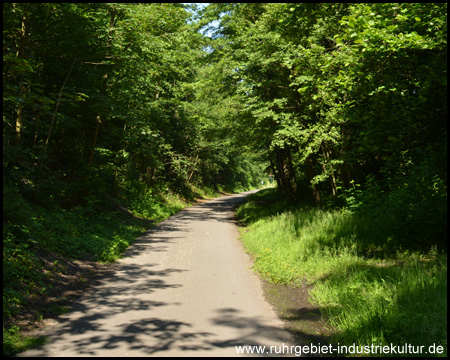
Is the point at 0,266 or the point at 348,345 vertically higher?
the point at 0,266

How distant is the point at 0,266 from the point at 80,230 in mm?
4459

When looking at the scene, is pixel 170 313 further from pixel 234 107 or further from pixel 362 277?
pixel 234 107

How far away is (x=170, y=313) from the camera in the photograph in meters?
5.17

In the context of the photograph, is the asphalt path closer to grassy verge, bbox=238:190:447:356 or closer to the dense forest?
grassy verge, bbox=238:190:447:356

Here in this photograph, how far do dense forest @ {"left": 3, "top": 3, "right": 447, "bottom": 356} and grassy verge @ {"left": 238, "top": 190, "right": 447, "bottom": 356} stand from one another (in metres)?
0.93

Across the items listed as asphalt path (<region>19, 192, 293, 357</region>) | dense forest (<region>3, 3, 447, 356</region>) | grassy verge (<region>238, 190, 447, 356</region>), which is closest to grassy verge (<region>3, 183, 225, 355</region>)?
dense forest (<region>3, 3, 447, 356</region>)

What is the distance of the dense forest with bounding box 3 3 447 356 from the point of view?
5.98m

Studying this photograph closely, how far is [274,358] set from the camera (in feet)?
12.5

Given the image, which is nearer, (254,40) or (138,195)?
(254,40)

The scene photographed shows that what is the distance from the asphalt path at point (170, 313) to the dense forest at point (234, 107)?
1201mm

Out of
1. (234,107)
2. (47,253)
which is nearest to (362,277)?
(47,253)

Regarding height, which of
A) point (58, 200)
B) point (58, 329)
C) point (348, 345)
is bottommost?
point (348, 345)

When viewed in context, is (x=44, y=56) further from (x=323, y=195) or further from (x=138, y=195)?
(x=323, y=195)

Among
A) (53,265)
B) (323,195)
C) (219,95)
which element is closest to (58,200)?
(53,265)
